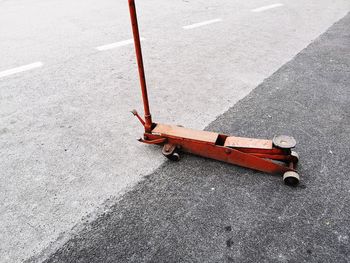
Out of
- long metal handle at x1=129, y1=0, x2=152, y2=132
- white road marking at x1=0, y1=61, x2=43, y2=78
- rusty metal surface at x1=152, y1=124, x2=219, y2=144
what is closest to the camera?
long metal handle at x1=129, y1=0, x2=152, y2=132

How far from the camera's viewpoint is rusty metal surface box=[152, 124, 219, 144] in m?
2.86

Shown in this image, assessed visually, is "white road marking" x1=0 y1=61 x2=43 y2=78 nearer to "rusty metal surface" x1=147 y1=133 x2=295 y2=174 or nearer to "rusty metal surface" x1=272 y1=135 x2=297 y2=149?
"rusty metal surface" x1=147 y1=133 x2=295 y2=174

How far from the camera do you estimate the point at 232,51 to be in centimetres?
549

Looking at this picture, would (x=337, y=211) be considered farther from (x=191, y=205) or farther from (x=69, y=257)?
(x=69, y=257)

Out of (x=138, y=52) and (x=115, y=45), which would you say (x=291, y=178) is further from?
(x=115, y=45)

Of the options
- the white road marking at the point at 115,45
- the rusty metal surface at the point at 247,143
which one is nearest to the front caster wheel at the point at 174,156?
the rusty metal surface at the point at 247,143

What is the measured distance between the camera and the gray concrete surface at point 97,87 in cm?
264

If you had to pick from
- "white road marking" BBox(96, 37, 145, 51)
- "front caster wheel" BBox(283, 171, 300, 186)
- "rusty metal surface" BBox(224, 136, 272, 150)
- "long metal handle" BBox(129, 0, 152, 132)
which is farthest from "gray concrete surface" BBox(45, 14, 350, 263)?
"white road marking" BBox(96, 37, 145, 51)

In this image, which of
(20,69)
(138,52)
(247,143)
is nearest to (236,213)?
(247,143)

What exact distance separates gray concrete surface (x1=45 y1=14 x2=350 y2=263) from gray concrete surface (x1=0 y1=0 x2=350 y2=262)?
0.24 meters

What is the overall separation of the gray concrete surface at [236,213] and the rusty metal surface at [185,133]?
0.78 feet

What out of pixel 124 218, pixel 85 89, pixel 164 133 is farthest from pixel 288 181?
pixel 85 89

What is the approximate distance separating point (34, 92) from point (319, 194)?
3.58 metres

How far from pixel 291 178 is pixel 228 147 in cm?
57
